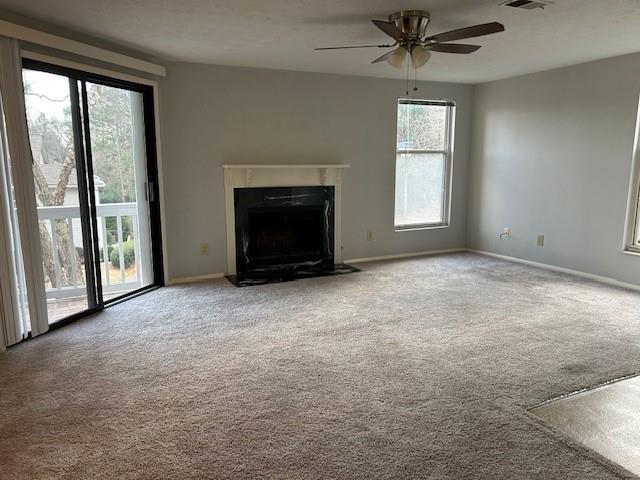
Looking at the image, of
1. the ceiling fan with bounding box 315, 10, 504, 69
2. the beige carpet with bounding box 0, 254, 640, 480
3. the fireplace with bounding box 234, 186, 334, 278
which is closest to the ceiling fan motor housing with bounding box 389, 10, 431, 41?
the ceiling fan with bounding box 315, 10, 504, 69

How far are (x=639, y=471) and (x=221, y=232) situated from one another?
4012 millimetres

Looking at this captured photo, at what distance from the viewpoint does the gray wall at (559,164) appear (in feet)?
14.8

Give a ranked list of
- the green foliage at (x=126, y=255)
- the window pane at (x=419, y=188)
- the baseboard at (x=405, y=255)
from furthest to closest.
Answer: the window pane at (x=419, y=188) → the baseboard at (x=405, y=255) → the green foliage at (x=126, y=255)

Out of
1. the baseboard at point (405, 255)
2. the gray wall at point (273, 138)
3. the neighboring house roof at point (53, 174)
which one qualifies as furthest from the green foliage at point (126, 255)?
the baseboard at point (405, 255)

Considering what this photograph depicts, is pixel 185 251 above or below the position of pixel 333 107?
below

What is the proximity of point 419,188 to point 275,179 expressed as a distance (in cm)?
213

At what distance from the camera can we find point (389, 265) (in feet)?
18.0

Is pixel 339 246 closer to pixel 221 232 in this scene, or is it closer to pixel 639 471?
pixel 221 232

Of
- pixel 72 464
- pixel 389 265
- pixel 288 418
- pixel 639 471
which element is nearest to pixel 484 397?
pixel 639 471

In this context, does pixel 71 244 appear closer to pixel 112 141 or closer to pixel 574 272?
pixel 112 141

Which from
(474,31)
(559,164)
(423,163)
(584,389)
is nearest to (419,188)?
(423,163)

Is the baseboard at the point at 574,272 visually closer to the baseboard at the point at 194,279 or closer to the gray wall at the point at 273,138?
the gray wall at the point at 273,138

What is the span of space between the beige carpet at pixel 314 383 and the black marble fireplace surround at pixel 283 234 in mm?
→ 788

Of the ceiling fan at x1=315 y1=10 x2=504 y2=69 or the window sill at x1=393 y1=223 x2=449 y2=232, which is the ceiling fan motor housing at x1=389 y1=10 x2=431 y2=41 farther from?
the window sill at x1=393 y1=223 x2=449 y2=232
